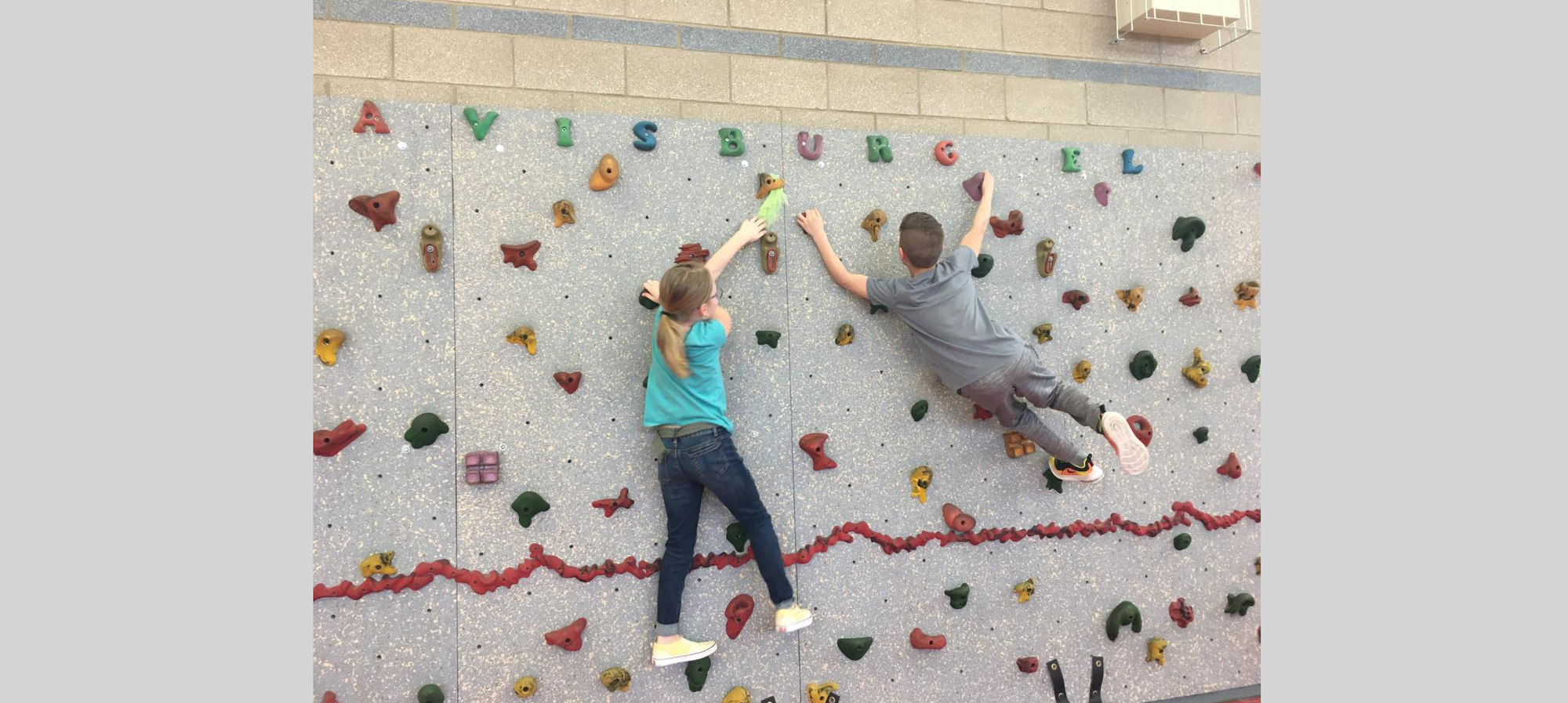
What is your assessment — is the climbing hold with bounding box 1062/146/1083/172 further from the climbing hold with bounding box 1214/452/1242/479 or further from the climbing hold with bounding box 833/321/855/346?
the climbing hold with bounding box 1214/452/1242/479

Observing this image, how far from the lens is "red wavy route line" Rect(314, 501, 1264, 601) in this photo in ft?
8.80

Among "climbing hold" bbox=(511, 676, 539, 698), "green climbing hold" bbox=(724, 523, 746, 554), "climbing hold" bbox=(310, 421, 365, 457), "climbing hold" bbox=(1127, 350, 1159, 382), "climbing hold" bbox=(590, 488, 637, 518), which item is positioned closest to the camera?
"climbing hold" bbox=(310, 421, 365, 457)

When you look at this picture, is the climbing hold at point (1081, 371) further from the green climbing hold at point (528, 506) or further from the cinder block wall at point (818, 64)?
the green climbing hold at point (528, 506)

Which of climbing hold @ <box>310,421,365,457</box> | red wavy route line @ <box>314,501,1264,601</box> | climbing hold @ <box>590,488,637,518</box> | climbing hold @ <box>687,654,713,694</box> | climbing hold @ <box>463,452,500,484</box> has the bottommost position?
climbing hold @ <box>687,654,713,694</box>

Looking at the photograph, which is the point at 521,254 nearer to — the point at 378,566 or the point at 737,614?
the point at 378,566

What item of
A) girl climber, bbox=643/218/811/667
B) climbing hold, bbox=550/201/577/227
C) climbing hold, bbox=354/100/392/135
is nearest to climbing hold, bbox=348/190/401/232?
climbing hold, bbox=354/100/392/135

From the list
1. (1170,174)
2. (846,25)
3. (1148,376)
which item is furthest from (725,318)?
(1170,174)

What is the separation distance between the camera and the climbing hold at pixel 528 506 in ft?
8.96

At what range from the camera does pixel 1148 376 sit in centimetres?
339

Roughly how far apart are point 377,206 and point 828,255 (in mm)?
1511

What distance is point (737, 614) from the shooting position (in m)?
2.89

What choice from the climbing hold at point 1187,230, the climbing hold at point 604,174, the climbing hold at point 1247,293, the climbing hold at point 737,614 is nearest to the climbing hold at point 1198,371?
the climbing hold at point 1247,293

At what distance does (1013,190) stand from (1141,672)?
6.63 ft

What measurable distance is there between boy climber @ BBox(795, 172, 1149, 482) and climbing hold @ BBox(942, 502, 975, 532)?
0.41 meters
